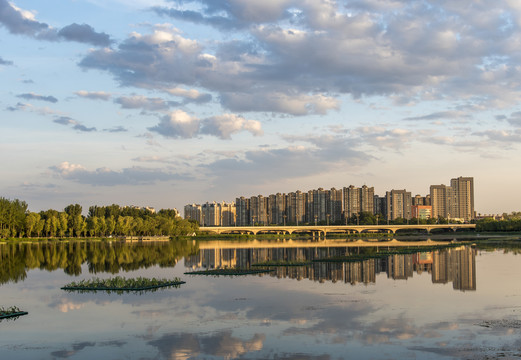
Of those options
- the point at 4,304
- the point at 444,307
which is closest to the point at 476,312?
Result: the point at 444,307

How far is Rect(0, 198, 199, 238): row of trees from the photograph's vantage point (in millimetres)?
133000

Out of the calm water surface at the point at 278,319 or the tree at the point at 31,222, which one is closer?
the calm water surface at the point at 278,319

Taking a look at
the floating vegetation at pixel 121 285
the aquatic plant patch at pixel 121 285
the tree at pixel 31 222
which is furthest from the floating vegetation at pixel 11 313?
the tree at pixel 31 222

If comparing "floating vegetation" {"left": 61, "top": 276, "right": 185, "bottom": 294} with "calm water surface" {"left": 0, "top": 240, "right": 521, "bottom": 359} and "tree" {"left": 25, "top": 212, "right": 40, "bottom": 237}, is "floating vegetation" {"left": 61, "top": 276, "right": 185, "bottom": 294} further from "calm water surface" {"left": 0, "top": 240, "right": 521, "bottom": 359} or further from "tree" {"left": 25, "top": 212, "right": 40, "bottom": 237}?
"tree" {"left": 25, "top": 212, "right": 40, "bottom": 237}

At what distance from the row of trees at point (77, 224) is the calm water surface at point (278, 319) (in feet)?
323

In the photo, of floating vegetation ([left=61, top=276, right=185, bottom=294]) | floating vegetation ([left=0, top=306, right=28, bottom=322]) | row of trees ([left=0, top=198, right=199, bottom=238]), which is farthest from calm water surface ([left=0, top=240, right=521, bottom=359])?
row of trees ([left=0, top=198, right=199, bottom=238])

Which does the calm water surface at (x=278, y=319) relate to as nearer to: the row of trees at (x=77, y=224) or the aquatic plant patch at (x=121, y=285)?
the aquatic plant patch at (x=121, y=285)

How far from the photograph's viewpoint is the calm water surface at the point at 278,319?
18.4 m

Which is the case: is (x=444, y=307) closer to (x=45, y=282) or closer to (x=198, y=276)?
(x=198, y=276)

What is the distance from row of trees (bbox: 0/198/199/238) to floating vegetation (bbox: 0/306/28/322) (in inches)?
4362

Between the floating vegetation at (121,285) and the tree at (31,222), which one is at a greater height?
the tree at (31,222)

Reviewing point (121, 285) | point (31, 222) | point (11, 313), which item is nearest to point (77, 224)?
point (31, 222)

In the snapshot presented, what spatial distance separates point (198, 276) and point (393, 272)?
54.1 feet

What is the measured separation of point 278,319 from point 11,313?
13.1 m
